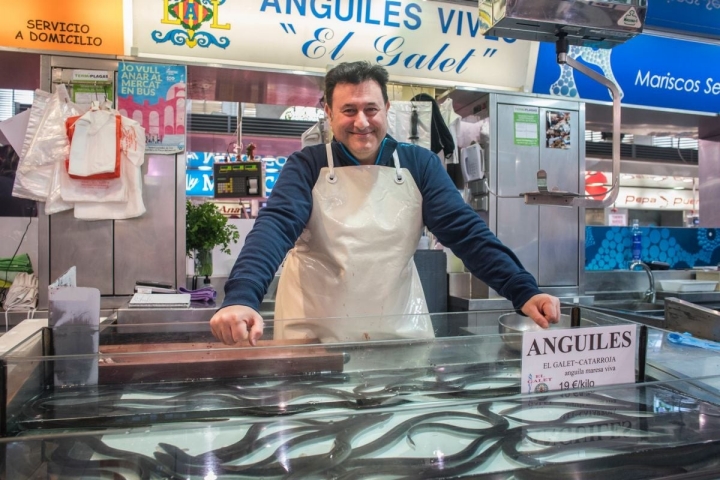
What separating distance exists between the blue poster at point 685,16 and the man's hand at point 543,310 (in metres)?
2.33

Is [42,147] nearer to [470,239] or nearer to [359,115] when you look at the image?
[359,115]

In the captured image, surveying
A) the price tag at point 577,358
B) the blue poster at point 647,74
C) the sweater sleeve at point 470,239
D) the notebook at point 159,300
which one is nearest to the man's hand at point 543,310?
the sweater sleeve at point 470,239

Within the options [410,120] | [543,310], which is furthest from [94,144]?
[543,310]

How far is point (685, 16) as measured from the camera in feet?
10.0

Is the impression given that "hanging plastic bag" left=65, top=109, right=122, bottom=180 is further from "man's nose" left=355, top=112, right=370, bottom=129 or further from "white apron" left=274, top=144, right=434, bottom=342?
"man's nose" left=355, top=112, right=370, bottom=129

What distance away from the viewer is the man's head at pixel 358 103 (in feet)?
5.14

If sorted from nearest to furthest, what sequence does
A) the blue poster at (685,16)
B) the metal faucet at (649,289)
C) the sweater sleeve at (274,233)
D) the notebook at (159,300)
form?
1. the sweater sleeve at (274,233)
2. the notebook at (159,300)
3. the blue poster at (685,16)
4. the metal faucet at (649,289)

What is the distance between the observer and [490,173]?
387 cm

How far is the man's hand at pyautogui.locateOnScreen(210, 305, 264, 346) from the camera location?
1026 millimetres

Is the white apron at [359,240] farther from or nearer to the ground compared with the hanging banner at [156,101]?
nearer to the ground

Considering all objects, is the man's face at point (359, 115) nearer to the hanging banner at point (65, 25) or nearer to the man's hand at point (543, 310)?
the man's hand at point (543, 310)

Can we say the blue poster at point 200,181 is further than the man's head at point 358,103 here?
Yes

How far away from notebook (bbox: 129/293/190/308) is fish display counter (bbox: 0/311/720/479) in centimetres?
154

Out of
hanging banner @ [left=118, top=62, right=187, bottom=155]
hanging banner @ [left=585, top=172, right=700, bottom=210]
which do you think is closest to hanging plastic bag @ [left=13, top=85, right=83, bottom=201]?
hanging banner @ [left=118, top=62, right=187, bottom=155]
